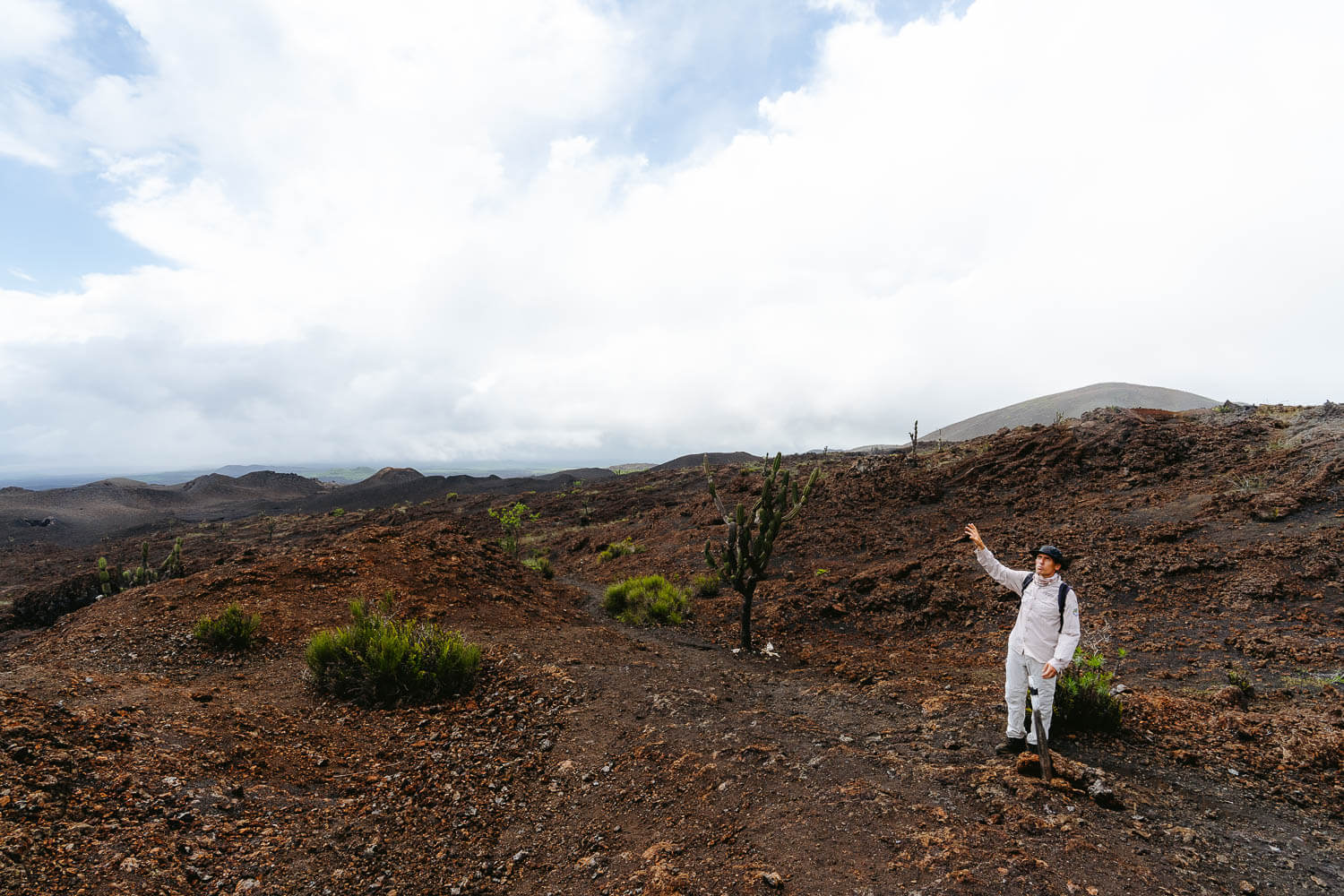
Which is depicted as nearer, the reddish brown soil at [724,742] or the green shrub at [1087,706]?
the reddish brown soil at [724,742]

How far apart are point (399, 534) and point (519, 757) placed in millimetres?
10142

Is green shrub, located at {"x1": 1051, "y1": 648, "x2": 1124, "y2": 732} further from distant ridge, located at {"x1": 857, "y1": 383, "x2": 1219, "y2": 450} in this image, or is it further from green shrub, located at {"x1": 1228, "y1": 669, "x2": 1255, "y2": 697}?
distant ridge, located at {"x1": 857, "y1": 383, "x2": 1219, "y2": 450}

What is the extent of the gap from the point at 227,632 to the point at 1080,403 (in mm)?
125220

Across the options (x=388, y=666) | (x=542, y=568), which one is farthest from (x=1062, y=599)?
(x=542, y=568)

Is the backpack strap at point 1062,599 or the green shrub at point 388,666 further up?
the backpack strap at point 1062,599

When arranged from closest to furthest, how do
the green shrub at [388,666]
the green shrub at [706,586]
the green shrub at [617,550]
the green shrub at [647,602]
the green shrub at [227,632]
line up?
the green shrub at [388,666] < the green shrub at [227,632] < the green shrub at [647,602] < the green shrub at [706,586] < the green shrub at [617,550]

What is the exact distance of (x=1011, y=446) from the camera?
64.2 ft

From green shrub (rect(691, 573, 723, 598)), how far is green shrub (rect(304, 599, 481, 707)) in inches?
304

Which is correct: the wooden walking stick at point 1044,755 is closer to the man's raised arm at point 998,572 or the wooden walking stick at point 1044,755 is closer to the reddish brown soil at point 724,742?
the reddish brown soil at point 724,742

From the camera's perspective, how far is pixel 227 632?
321 inches

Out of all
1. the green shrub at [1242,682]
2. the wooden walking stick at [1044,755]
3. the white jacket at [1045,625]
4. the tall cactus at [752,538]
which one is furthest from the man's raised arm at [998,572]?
the tall cactus at [752,538]

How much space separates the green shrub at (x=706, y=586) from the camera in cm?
1412

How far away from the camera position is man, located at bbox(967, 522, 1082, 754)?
14.2 ft

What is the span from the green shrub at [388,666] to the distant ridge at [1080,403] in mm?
95945
